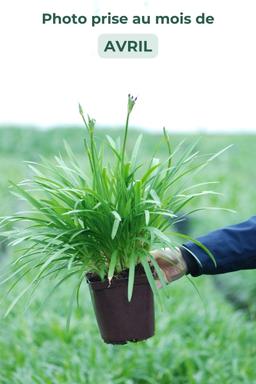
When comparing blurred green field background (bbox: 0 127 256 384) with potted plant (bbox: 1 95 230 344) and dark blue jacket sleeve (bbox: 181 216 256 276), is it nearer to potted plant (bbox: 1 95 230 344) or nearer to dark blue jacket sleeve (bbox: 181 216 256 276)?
potted plant (bbox: 1 95 230 344)

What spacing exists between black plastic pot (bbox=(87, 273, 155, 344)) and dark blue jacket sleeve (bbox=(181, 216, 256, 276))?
17cm

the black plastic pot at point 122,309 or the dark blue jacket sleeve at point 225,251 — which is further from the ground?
the dark blue jacket sleeve at point 225,251

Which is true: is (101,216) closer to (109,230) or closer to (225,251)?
(109,230)

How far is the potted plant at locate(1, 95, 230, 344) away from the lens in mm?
2049

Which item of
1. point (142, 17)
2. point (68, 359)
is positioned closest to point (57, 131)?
point (68, 359)

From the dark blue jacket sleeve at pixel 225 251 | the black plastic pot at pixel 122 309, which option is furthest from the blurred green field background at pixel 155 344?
the dark blue jacket sleeve at pixel 225 251

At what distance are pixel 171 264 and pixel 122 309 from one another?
0.20 meters

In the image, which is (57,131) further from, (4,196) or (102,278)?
(102,278)

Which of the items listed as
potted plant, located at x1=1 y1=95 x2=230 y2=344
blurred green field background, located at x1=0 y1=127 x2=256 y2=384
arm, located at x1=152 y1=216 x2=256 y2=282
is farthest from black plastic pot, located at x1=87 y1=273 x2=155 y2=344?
blurred green field background, located at x1=0 y1=127 x2=256 y2=384

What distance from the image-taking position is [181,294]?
486cm

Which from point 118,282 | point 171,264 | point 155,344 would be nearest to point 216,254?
point 171,264

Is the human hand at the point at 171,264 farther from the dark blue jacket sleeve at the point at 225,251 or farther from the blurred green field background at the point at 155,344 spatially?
the blurred green field background at the point at 155,344

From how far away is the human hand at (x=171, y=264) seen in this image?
214cm

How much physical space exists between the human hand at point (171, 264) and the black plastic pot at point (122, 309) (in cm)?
8
